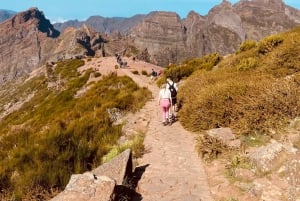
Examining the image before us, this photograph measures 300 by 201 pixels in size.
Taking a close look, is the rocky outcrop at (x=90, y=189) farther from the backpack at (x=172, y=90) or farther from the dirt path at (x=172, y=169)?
the backpack at (x=172, y=90)

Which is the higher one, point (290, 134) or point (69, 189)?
point (290, 134)

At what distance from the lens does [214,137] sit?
11.8 m

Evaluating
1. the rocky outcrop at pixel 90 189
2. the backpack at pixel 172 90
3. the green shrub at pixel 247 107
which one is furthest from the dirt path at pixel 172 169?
the backpack at pixel 172 90

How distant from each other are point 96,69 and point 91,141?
114 feet

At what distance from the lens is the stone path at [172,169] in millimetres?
9203

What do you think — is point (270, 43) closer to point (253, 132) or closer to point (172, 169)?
point (253, 132)

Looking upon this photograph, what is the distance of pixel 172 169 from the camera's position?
10.8m

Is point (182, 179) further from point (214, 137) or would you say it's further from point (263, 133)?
point (263, 133)

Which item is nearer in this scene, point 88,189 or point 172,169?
point 88,189

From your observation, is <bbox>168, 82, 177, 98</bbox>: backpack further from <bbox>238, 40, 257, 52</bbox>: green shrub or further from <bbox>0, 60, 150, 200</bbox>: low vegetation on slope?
<bbox>238, 40, 257, 52</bbox>: green shrub

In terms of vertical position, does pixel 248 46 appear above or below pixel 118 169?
above

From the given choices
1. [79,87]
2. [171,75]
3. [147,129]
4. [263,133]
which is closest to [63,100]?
[79,87]

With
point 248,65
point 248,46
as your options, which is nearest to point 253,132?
point 248,65

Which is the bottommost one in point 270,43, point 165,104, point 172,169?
point 172,169
